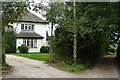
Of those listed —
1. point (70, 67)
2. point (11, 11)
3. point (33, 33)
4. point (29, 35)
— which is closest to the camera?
point (11, 11)

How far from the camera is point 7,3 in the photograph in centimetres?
975

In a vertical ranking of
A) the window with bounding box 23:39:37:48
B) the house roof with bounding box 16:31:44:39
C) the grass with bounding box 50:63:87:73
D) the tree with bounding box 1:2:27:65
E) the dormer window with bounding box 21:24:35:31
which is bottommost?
the grass with bounding box 50:63:87:73

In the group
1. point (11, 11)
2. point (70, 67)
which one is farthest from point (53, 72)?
point (11, 11)

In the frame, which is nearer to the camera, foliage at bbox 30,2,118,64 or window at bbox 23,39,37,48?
foliage at bbox 30,2,118,64

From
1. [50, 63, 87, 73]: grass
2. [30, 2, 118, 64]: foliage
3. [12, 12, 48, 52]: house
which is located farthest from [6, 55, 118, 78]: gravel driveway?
[12, 12, 48, 52]: house

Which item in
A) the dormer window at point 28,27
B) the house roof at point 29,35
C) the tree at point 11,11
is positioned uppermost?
the tree at point 11,11

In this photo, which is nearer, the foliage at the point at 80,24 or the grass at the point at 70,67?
the foliage at the point at 80,24

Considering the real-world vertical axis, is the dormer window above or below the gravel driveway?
above

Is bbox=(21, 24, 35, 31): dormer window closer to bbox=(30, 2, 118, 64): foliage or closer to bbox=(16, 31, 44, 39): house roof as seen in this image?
bbox=(16, 31, 44, 39): house roof

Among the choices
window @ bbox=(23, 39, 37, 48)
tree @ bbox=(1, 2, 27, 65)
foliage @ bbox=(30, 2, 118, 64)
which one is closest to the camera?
tree @ bbox=(1, 2, 27, 65)

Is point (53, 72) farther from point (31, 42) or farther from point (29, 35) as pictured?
point (29, 35)

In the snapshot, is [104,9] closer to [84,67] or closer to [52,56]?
[84,67]

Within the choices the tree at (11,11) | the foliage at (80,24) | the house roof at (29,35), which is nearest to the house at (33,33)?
the house roof at (29,35)

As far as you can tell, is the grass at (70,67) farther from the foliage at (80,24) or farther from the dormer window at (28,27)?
the dormer window at (28,27)
